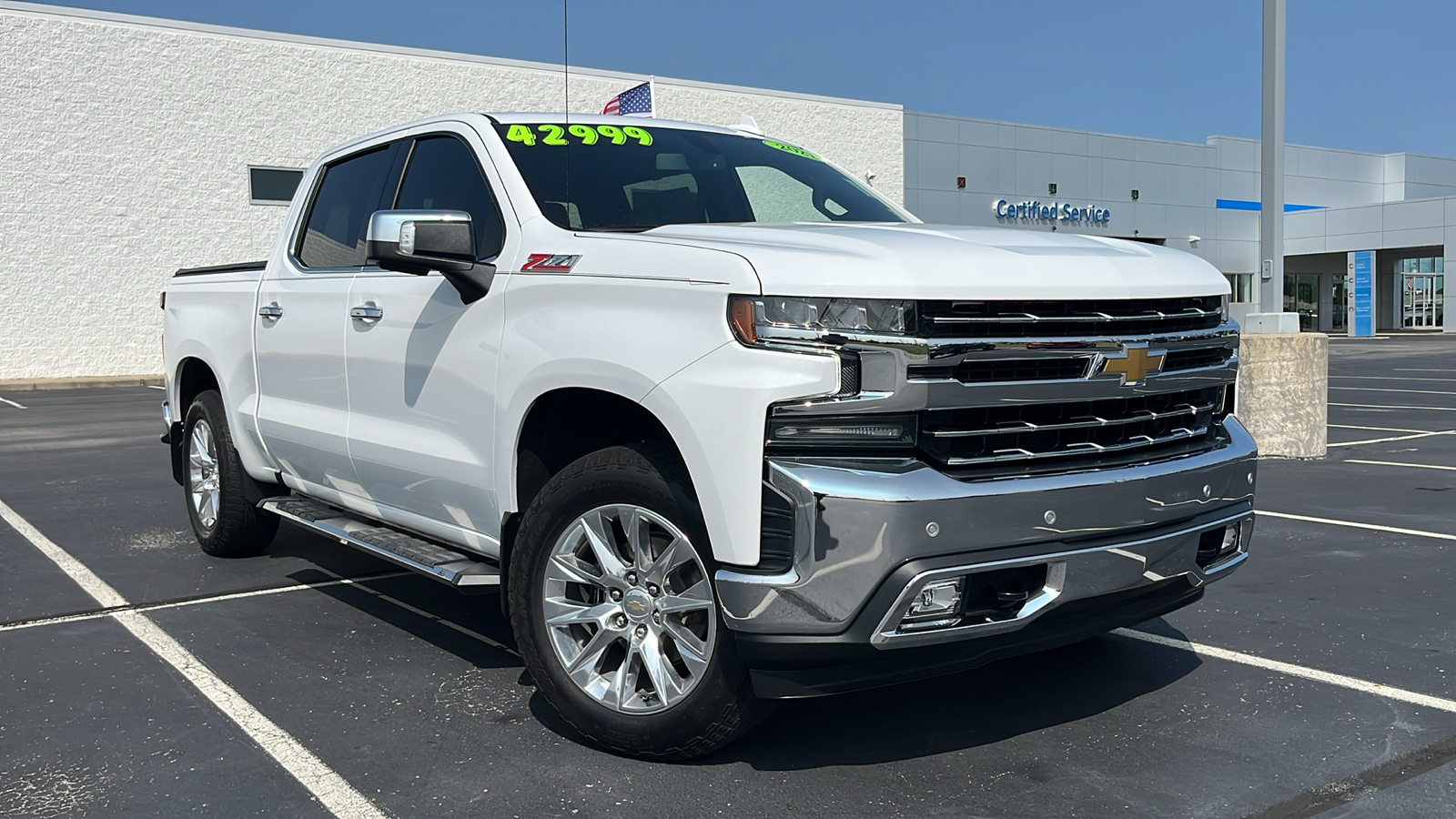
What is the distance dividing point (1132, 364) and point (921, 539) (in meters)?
0.92

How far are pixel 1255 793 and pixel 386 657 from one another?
3.03m

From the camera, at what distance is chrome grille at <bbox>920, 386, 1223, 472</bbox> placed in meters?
3.24

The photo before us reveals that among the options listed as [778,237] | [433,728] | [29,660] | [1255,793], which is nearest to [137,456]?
[29,660]

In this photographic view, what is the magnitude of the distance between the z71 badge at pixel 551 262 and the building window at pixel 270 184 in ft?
75.0

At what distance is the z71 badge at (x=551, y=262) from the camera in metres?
3.85

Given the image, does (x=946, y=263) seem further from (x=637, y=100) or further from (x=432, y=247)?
(x=637, y=100)

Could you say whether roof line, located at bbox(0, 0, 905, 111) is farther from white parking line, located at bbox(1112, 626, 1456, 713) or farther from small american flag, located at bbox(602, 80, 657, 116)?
white parking line, located at bbox(1112, 626, 1456, 713)

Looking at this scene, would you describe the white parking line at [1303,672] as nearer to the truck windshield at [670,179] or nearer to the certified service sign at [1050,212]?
the truck windshield at [670,179]

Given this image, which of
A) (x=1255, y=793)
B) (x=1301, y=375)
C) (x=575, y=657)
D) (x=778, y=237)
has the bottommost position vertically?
(x=1255, y=793)

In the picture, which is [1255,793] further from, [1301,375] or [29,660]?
[1301,375]

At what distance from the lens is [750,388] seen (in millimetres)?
3188

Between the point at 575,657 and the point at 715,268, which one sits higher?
the point at 715,268

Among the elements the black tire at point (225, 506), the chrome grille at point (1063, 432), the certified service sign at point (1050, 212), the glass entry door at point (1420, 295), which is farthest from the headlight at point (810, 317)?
the glass entry door at point (1420, 295)

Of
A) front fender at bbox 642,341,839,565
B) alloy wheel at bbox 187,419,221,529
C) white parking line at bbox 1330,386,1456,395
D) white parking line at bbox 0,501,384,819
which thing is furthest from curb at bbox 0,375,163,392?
front fender at bbox 642,341,839,565
